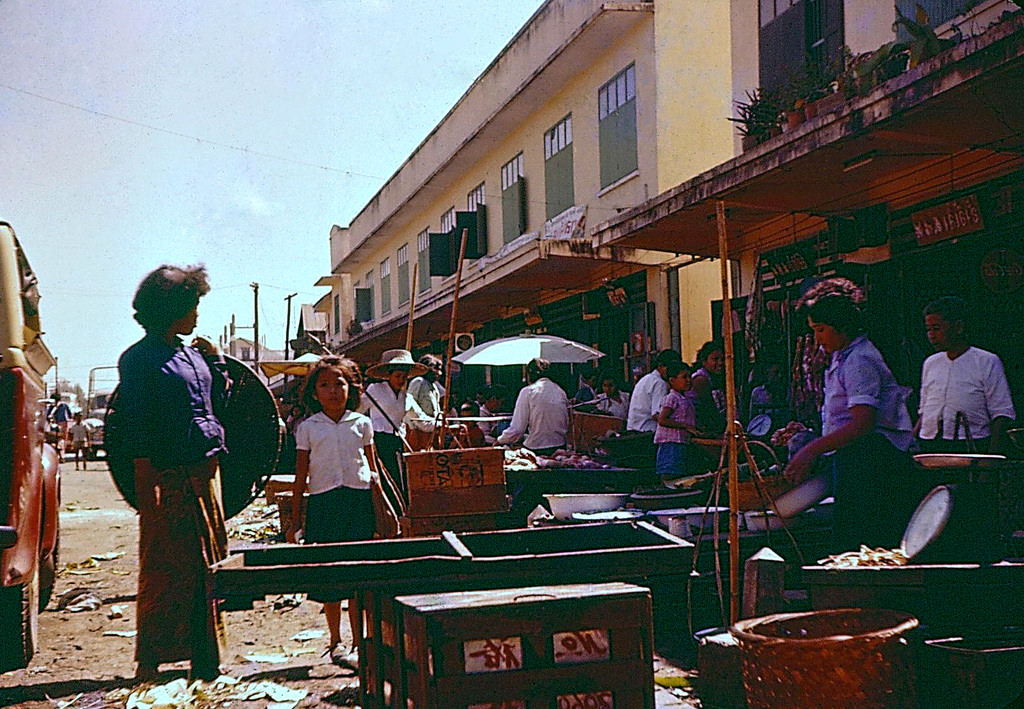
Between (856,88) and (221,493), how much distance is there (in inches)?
218

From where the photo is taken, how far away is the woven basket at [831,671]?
382cm

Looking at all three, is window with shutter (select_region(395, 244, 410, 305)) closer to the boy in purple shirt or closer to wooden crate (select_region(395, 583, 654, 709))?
the boy in purple shirt

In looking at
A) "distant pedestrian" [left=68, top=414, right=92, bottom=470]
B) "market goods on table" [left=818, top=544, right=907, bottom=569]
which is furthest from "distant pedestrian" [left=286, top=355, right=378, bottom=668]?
"distant pedestrian" [left=68, top=414, right=92, bottom=470]

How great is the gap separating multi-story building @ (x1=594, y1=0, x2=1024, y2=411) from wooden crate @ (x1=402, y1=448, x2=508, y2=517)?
3.64m

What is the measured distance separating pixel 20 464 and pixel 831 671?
4077 mm

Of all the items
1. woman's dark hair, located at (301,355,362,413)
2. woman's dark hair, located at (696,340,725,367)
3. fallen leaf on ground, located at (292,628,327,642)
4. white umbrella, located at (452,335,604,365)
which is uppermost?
white umbrella, located at (452,335,604,365)

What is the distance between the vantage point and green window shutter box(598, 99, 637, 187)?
17438 mm

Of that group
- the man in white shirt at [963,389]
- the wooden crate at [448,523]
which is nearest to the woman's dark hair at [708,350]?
the man in white shirt at [963,389]

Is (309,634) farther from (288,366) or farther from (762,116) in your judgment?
(288,366)

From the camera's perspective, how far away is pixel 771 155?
928cm

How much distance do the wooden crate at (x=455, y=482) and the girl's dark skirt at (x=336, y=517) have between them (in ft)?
2.19

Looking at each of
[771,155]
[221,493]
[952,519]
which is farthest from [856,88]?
[221,493]

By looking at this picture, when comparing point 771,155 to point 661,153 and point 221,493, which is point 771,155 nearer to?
point 221,493

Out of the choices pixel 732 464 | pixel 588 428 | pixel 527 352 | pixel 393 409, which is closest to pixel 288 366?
pixel 527 352
